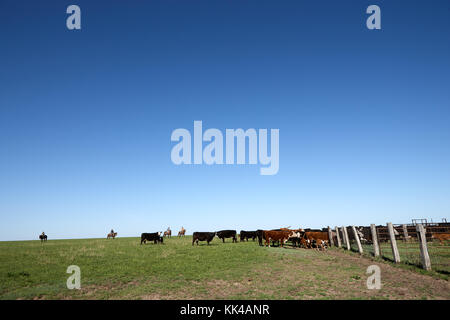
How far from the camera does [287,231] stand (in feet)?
77.6

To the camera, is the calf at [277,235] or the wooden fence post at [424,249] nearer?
the wooden fence post at [424,249]

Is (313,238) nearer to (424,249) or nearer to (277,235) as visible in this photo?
(277,235)

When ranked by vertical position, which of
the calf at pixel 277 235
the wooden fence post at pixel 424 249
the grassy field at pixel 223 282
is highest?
the wooden fence post at pixel 424 249

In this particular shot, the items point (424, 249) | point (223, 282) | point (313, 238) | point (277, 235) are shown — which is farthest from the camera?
point (277, 235)

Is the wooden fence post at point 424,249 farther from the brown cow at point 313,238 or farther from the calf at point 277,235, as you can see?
the calf at point 277,235

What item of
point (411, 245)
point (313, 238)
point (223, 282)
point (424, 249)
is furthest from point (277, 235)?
point (223, 282)

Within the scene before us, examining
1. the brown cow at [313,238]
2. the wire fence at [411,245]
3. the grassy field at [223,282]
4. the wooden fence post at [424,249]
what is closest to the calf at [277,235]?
the brown cow at [313,238]

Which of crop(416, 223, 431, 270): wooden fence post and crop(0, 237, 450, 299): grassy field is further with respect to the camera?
crop(416, 223, 431, 270): wooden fence post

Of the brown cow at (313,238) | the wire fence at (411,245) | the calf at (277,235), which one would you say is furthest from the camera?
the calf at (277,235)

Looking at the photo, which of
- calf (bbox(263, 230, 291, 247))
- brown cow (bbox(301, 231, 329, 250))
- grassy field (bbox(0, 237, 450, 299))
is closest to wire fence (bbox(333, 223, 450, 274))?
grassy field (bbox(0, 237, 450, 299))

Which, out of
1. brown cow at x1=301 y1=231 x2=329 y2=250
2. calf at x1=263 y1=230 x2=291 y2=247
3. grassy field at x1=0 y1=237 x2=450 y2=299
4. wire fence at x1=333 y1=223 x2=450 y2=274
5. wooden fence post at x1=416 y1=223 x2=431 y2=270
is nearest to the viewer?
grassy field at x1=0 y1=237 x2=450 y2=299

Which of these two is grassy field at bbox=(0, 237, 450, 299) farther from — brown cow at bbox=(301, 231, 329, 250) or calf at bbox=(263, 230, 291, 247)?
calf at bbox=(263, 230, 291, 247)
